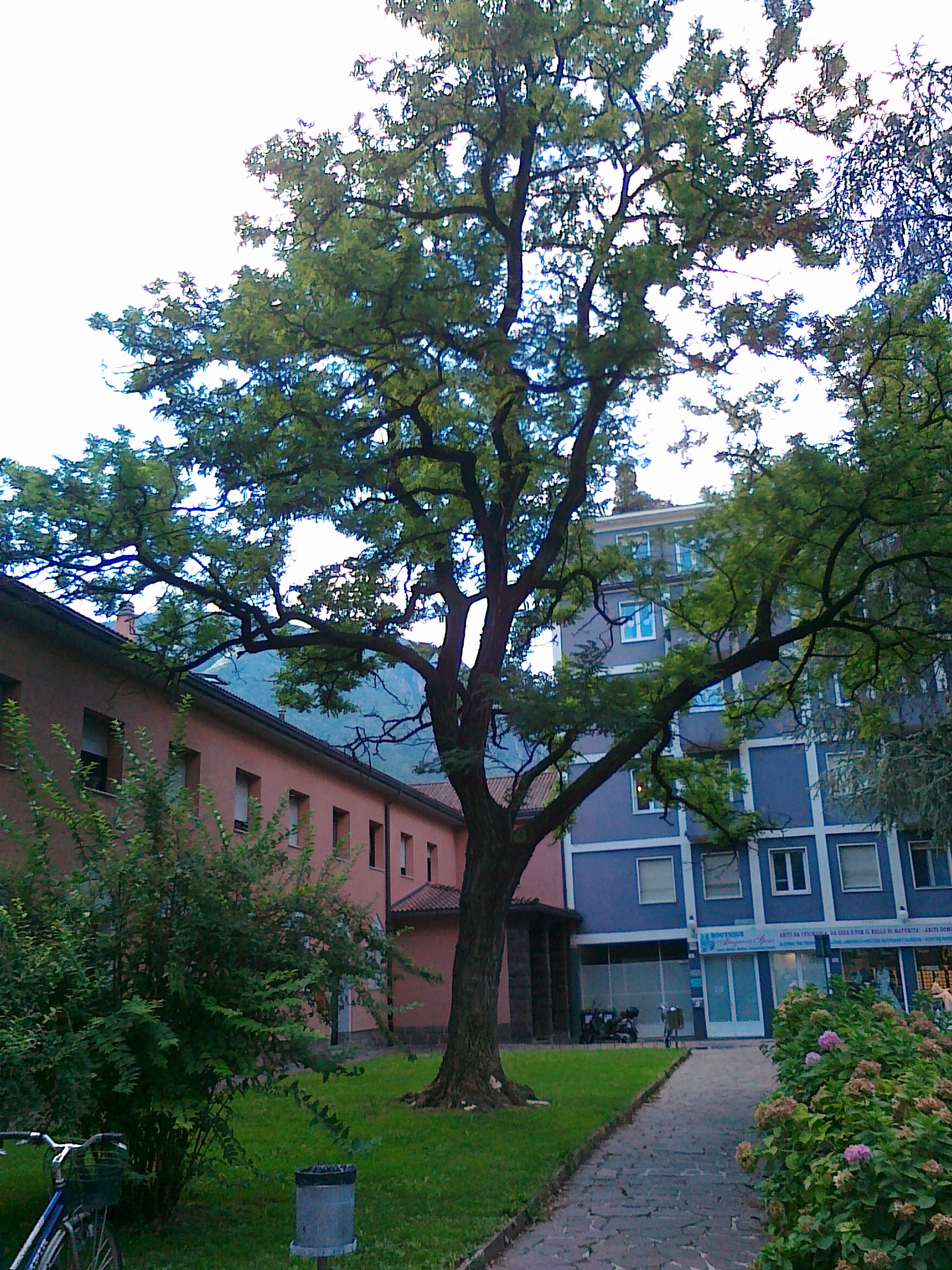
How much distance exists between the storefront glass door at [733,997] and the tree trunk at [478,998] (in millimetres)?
20124

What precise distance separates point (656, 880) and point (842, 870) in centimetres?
547

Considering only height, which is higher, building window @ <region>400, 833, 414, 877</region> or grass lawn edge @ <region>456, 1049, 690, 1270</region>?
building window @ <region>400, 833, 414, 877</region>

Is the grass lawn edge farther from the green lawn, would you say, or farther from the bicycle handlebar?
the bicycle handlebar

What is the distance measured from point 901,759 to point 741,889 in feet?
41.4

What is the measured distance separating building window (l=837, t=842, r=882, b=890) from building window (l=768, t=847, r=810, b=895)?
1.06m

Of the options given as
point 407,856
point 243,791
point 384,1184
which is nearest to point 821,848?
point 407,856

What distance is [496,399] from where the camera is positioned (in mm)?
13492

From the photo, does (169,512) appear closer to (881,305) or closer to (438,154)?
(438,154)

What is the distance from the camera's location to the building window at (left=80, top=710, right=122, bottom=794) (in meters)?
16.4

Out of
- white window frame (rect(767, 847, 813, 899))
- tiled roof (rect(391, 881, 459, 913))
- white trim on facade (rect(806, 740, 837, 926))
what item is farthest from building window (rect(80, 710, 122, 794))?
white window frame (rect(767, 847, 813, 899))

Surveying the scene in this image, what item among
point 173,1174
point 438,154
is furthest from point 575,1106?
point 438,154

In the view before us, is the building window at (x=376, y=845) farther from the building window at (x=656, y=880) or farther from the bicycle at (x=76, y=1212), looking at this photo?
the bicycle at (x=76, y=1212)

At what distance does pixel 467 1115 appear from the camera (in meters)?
12.3

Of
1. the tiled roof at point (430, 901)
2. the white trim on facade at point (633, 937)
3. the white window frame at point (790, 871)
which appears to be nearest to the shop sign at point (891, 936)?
the white window frame at point (790, 871)
